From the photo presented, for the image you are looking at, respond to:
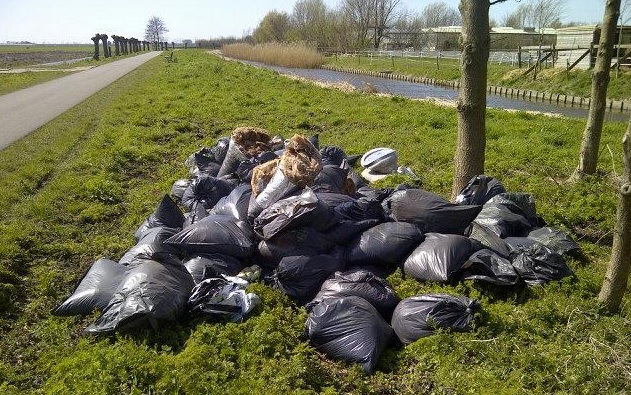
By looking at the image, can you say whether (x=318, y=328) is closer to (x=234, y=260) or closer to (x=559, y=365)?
(x=234, y=260)

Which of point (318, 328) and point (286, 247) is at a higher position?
point (286, 247)

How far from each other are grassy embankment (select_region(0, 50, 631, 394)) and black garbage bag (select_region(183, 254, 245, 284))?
14.5 inches

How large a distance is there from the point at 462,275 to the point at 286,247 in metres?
1.38

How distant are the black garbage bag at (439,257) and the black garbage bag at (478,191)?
80cm

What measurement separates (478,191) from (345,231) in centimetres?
149

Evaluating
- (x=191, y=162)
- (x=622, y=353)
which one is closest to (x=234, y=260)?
(x=622, y=353)

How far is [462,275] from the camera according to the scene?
12.3 ft

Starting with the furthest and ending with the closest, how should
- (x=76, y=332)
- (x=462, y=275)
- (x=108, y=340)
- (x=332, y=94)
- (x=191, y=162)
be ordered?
(x=332, y=94) → (x=191, y=162) → (x=462, y=275) → (x=76, y=332) → (x=108, y=340)

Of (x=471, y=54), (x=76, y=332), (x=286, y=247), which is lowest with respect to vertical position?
(x=76, y=332)

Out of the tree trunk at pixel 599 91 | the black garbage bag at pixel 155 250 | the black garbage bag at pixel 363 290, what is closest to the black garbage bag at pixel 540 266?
the black garbage bag at pixel 363 290

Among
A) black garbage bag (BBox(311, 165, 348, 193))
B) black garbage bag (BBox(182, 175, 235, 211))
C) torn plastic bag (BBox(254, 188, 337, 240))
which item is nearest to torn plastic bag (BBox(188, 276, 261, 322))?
torn plastic bag (BBox(254, 188, 337, 240))

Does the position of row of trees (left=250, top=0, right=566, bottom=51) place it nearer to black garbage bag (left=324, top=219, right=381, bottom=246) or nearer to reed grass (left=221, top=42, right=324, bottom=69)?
reed grass (left=221, top=42, right=324, bottom=69)

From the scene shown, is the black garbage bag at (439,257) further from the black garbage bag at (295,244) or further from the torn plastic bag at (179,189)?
the torn plastic bag at (179,189)

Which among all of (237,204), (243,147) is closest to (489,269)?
(237,204)
